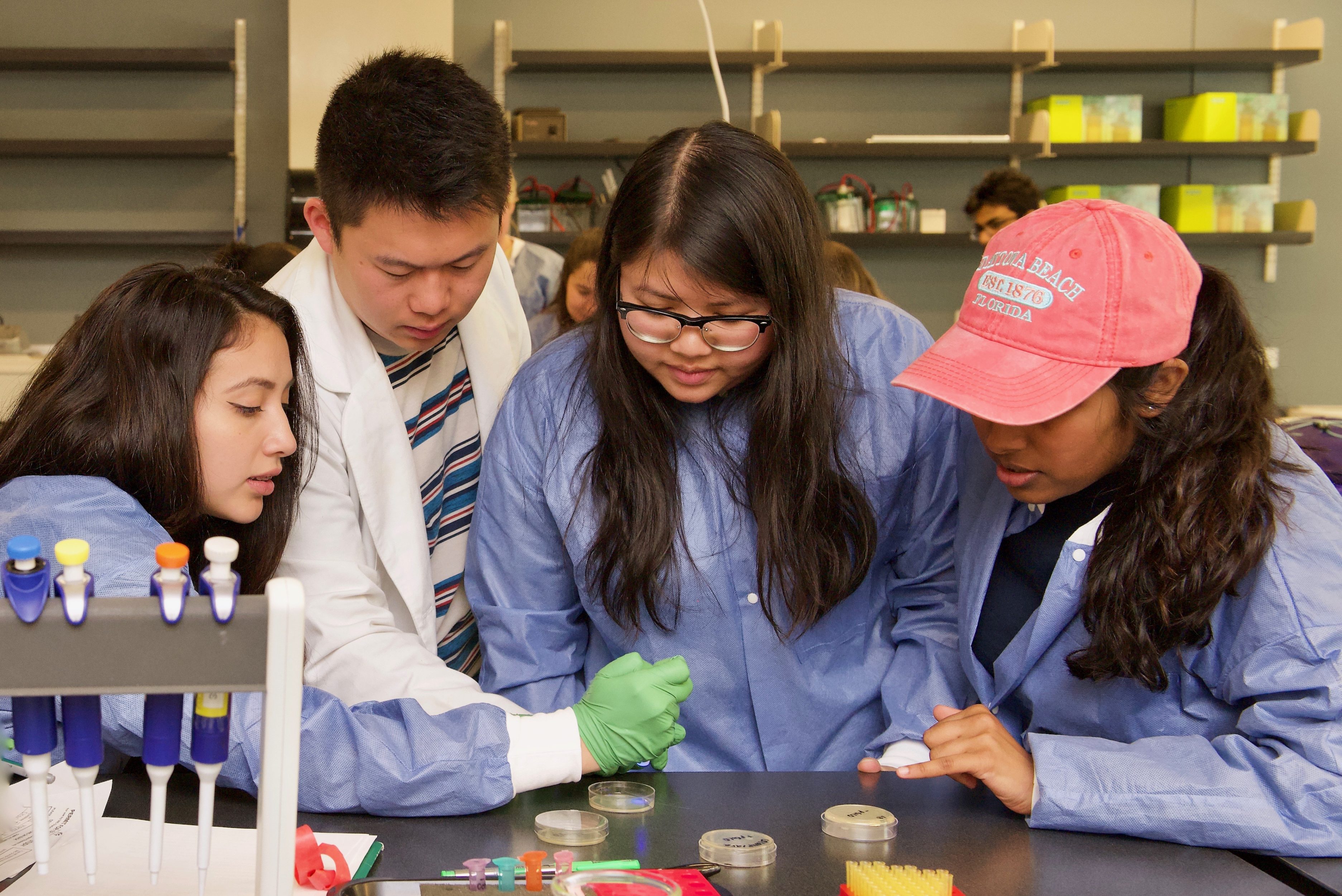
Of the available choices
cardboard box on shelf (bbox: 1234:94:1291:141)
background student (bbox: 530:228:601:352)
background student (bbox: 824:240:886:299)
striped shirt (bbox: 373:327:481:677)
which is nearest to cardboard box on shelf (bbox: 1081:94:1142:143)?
cardboard box on shelf (bbox: 1234:94:1291:141)

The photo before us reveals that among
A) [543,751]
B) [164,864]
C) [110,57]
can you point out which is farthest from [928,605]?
[110,57]

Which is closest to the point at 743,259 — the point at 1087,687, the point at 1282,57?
the point at 1087,687

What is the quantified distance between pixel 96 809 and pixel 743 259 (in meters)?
0.80

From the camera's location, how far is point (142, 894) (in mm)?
853

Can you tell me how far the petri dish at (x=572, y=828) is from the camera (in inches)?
38.9

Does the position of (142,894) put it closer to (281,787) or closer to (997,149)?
(281,787)

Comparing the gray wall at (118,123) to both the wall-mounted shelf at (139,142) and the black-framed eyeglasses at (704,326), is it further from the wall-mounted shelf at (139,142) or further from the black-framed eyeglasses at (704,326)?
the black-framed eyeglasses at (704,326)

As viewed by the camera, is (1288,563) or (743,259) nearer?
(1288,563)

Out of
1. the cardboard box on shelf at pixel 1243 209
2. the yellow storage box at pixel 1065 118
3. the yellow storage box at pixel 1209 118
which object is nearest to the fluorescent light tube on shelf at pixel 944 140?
the yellow storage box at pixel 1065 118

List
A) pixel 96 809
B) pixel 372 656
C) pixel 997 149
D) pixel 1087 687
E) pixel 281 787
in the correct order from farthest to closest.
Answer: pixel 997 149 → pixel 372 656 → pixel 1087 687 → pixel 96 809 → pixel 281 787

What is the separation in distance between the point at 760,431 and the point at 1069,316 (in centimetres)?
40

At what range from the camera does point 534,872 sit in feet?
2.94

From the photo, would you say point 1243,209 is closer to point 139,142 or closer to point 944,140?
point 944,140

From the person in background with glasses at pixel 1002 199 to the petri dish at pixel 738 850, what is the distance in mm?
3396
